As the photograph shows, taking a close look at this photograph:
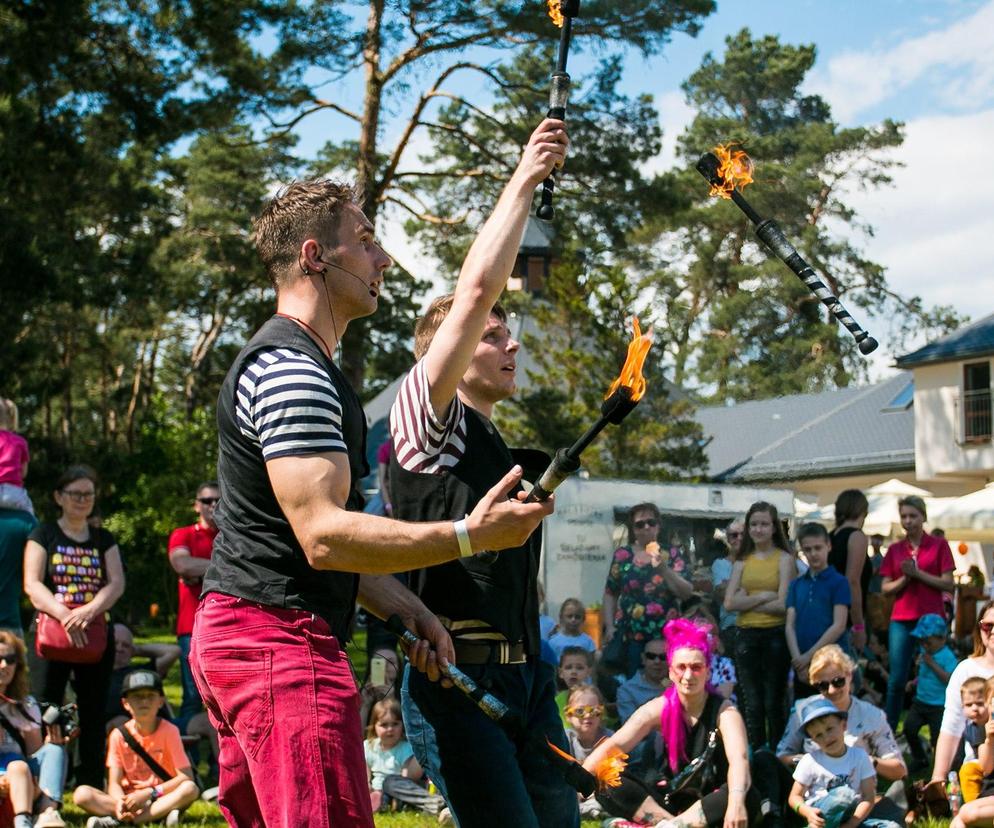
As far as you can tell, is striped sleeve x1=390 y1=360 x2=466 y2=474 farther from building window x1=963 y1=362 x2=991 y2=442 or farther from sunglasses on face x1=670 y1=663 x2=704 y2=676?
building window x1=963 y1=362 x2=991 y2=442

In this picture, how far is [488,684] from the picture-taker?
3693 millimetres

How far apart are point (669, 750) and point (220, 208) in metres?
28.2

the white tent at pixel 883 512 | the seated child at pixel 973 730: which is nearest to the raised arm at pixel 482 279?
the seated child at pixel 973 730

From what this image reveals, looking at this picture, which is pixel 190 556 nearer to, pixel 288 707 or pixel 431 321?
pixel 431 321

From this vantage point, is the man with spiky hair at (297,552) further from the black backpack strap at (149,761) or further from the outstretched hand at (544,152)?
the black backpack strap at (149,761)

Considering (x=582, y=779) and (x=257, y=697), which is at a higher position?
(x=257, y=697)

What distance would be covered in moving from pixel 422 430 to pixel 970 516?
1363 cm

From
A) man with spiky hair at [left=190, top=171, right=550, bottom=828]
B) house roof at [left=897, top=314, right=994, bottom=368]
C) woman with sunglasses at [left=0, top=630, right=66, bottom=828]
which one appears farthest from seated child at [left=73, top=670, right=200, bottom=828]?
house roof at [left=897, top=314, right=994, bottom=368]

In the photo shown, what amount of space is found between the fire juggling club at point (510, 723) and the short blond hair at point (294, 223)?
972 mm

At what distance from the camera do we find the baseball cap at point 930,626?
32.5 ft

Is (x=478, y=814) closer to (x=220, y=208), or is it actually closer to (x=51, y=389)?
(x=51, y=389)

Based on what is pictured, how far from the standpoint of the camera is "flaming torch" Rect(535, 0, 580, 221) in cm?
369

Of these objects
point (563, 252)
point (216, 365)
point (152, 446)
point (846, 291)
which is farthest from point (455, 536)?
point (846, 291)

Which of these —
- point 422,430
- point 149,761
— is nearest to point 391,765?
point 149,761
